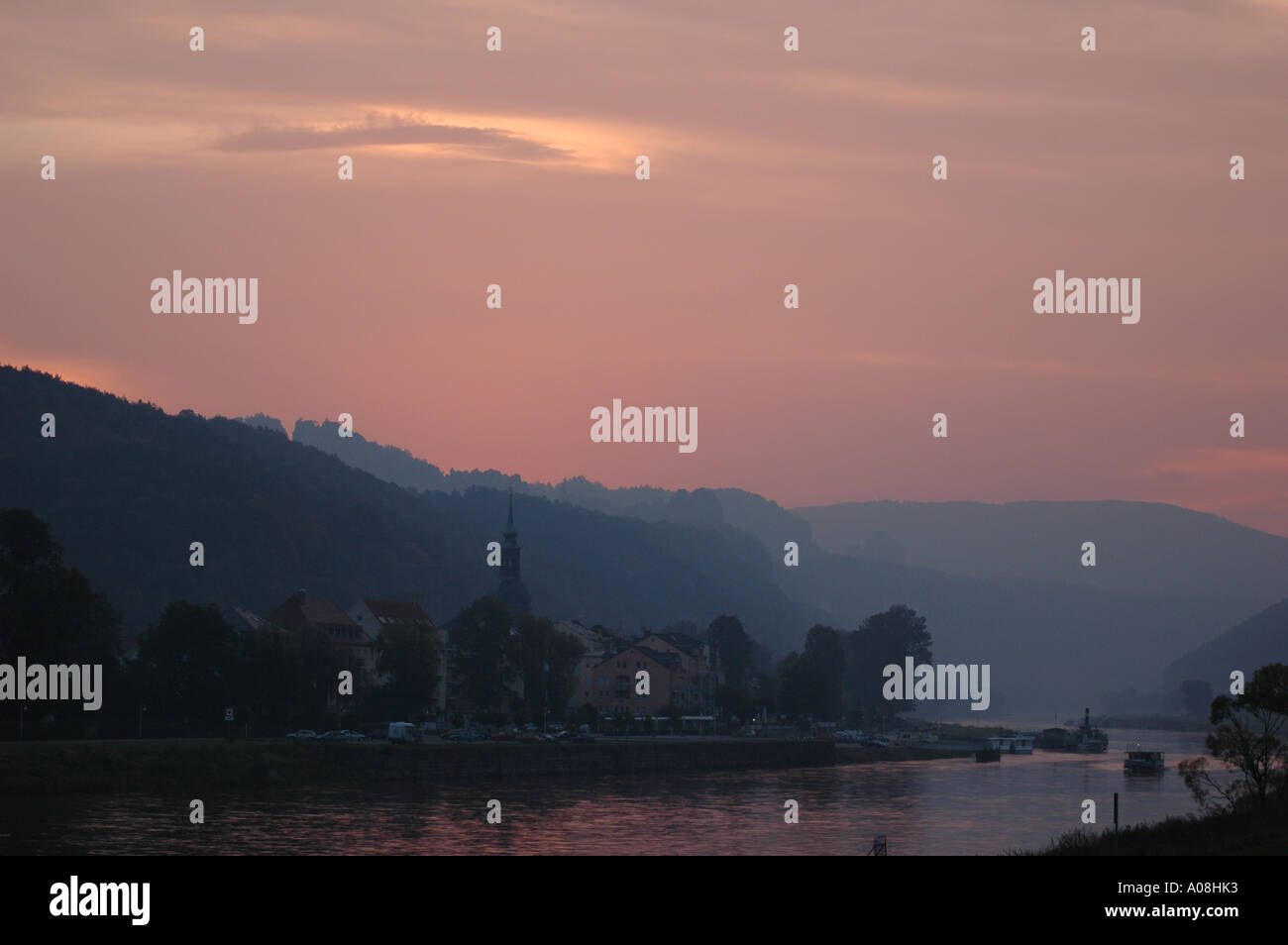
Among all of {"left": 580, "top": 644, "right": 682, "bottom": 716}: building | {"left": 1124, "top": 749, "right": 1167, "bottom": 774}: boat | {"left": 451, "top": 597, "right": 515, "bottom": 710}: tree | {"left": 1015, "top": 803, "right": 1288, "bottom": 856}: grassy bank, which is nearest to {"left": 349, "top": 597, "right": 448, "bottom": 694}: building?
{"left": 451, "top": 597, "right": 515, "bottom": 710}: tree

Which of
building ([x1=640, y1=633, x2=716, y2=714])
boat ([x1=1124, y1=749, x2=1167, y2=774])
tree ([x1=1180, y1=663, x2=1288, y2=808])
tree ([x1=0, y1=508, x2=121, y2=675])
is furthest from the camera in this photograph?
building ([x1=640, y1=633, x2=716, y2=714])

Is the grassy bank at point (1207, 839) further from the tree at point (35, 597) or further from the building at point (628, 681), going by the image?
the building at point (628, 681)

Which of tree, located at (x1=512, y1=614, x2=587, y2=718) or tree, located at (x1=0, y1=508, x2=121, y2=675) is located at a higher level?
tree, located at (x1=0, y1=508, x2=121, y2=675)

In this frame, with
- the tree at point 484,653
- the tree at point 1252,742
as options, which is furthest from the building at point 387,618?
the tree at point 1252,742

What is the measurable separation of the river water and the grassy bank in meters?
15.1

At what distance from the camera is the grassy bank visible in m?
43.7

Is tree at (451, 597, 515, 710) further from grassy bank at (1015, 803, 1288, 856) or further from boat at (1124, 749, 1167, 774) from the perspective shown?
grassy bank at (1015, 803, 1288, 856)

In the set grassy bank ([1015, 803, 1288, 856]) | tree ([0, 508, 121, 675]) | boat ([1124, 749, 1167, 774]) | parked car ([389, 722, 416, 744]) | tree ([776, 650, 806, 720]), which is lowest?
boat ([1124, 749, 1167, 774])

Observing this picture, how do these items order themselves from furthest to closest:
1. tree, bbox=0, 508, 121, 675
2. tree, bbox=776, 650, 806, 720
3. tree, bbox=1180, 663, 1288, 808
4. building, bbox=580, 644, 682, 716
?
tree, bbox=776, 650, 806, 720, building, bbox=580, 644, 682, 716, tree, bbox=0, 508, 121, 675, tree, bbox=1180, 663, 1288, 808

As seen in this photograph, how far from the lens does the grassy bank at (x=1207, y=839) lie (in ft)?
143

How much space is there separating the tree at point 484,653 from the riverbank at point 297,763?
2219cm

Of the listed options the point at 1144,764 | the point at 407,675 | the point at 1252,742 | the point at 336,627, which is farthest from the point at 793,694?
the point at 1252,742
